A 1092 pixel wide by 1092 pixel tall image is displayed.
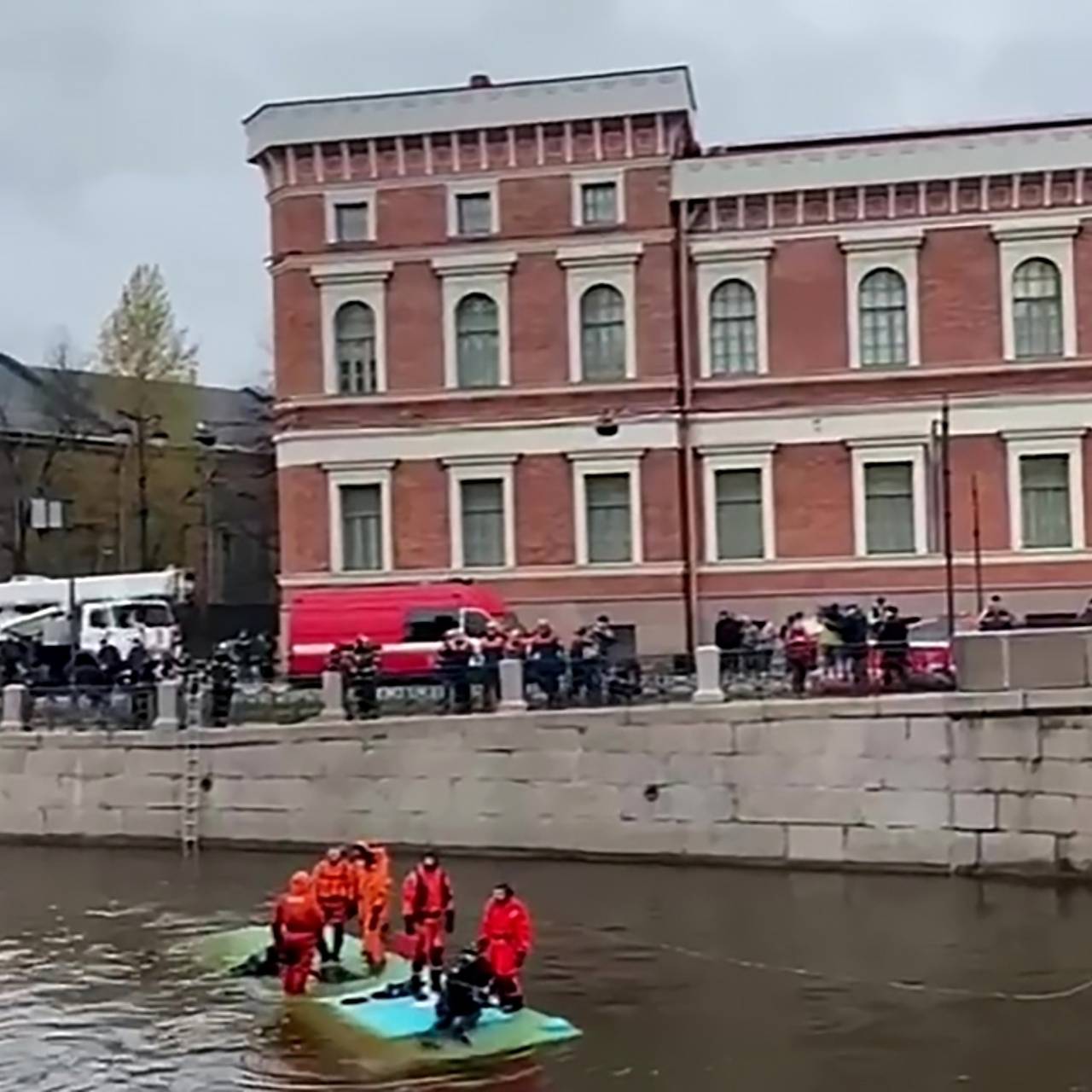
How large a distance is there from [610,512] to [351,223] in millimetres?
8241

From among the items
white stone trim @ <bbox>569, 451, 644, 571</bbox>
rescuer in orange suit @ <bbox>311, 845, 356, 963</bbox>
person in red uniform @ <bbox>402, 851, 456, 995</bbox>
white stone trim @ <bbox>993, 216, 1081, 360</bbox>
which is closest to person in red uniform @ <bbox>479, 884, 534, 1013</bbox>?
person in red uniform @ <bbox>402, 851, 456, 995</bbox>

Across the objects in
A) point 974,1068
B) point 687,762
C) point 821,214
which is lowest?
point 974,1068

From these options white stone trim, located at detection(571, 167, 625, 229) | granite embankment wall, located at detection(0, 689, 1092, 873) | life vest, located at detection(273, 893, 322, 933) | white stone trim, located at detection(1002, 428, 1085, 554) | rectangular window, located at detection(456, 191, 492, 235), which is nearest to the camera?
life vest, located at detection(273, 893, 322, 933)

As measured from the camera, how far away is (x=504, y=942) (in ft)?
62.1

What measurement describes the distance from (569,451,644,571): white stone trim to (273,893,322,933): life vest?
23339 mm

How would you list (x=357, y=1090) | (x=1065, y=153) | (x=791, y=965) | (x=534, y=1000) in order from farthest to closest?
(x=1065, y=153)
(x=791, y=965)
(x=534, y=1000)
(x=357, y=1090)

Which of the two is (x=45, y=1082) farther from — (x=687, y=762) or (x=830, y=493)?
(x=830, y=493)

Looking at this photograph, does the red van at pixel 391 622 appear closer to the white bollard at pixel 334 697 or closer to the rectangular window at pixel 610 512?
the rectangular window at pixel 610 512

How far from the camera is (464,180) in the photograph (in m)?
44.2

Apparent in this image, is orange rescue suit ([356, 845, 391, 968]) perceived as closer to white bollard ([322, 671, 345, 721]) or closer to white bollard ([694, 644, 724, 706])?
white bollard ([694, 644, 724, 706])

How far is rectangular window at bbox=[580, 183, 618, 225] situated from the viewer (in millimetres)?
43812

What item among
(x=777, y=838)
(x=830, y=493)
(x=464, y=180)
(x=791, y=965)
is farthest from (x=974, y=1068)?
(x=464, y=180)

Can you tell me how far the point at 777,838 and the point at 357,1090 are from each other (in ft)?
39.4

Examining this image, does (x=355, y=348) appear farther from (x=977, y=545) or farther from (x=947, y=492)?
(x=977, y=545)
